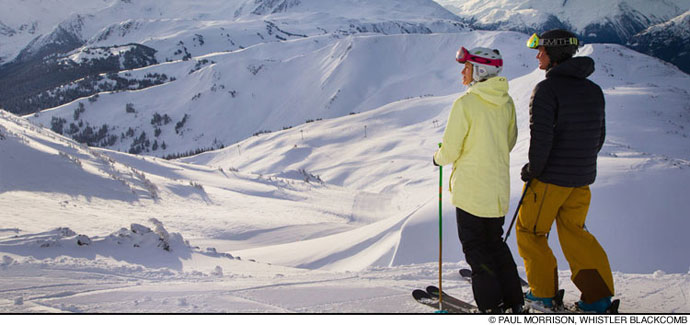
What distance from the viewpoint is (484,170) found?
320cm

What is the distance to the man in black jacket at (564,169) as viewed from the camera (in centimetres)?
325

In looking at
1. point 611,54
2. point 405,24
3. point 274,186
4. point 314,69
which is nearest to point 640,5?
point 405,24

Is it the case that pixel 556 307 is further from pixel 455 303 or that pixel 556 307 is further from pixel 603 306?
pixel 455 303

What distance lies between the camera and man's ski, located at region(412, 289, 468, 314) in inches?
142

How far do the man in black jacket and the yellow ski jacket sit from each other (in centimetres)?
30

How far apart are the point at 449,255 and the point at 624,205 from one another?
2728 mm

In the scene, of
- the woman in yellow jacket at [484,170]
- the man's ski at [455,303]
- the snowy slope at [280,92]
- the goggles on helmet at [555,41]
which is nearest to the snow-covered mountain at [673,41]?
the snowy slope at [280,92]

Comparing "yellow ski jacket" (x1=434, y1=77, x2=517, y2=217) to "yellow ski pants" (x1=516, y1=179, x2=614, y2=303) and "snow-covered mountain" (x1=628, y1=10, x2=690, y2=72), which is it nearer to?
"yellow ski pants" (x1=516, y1=179, x2=614, y2=303)

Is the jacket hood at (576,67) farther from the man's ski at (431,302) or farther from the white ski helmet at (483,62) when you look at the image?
the man's ski at (431,302)

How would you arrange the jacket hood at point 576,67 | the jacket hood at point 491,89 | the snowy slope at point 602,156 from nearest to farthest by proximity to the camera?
the jacket hood at point 491,89, the jacket hood at point 576,67, the snowy slope at point 602,156

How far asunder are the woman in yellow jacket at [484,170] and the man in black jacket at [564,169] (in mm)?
296

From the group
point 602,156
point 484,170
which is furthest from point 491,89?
point 602,156

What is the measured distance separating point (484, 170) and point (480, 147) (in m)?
0.18

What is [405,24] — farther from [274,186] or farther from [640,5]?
[274,186]
